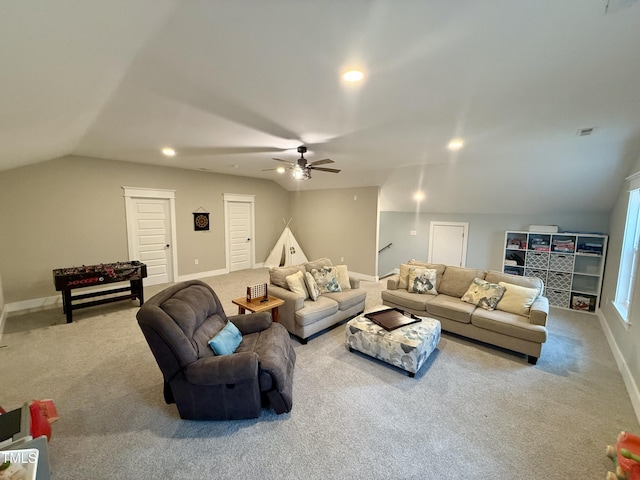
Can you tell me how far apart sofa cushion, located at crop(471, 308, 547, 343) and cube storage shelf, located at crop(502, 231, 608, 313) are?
2447 mm

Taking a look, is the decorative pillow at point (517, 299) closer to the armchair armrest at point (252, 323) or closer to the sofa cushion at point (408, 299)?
the sofa cushion at point (408, 299)

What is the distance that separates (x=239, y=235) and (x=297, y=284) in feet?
13.2

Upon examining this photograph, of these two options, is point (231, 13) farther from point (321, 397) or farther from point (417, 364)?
point (417, 364)

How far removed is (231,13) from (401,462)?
9.01 ft

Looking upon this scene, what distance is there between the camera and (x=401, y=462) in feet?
5.95

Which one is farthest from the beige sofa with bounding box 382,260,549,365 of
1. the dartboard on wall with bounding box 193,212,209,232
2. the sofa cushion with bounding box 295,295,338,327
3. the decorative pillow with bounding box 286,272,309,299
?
the dartboard on wall with bounding box 193,212,209,232

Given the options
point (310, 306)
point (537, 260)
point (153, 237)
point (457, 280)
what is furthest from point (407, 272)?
point (153, 237)

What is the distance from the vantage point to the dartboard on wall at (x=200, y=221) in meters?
6.27

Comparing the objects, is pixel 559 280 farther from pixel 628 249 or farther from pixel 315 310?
pixel 315 310

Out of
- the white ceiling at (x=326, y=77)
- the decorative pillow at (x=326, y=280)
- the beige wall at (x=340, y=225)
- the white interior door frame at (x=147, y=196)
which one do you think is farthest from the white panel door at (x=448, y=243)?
the white interior door frame at (x=147, y=196)

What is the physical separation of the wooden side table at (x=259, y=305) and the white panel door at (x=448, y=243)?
446cm

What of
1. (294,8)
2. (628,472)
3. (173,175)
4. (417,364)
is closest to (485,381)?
(417,364)

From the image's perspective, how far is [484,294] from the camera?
3.57m

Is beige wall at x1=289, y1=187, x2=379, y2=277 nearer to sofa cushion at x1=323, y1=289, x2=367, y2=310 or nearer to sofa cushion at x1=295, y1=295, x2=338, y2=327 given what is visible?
sofa cushion at x1=323, y1=289, x2=367, y2=310
